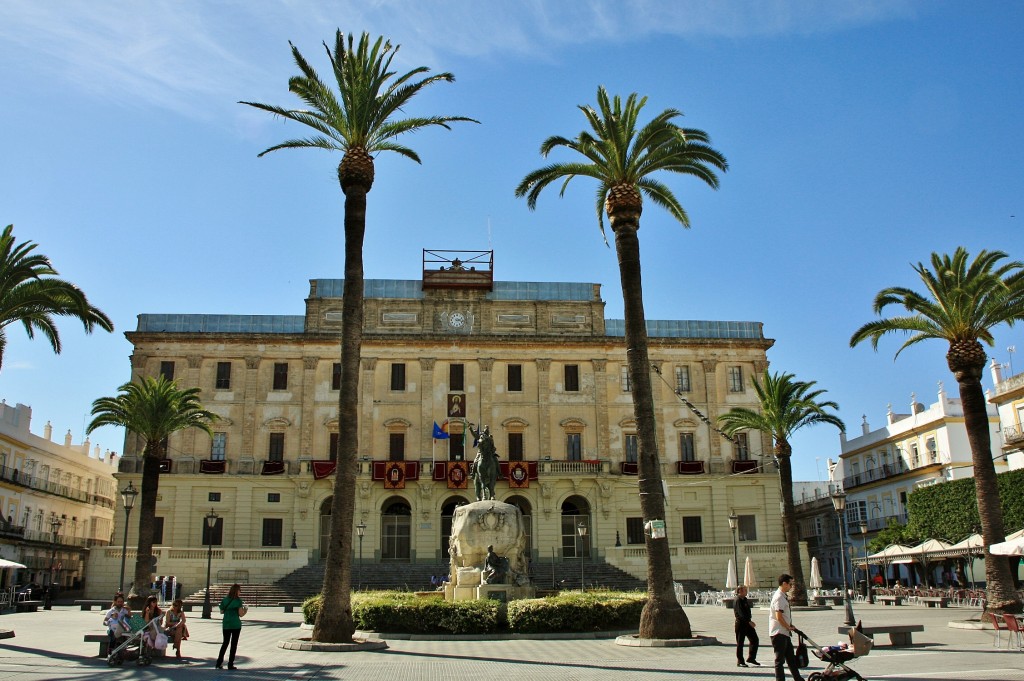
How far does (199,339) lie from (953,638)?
43681 millimetres

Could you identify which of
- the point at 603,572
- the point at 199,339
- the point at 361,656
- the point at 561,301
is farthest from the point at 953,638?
the point at 199,339

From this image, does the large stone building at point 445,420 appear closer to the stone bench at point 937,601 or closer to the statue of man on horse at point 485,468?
the stone bench at point 937,601

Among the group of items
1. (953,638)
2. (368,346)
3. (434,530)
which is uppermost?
(368,346)

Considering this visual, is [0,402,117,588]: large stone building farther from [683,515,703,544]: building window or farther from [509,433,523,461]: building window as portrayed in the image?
[683,515,703,544]: building window

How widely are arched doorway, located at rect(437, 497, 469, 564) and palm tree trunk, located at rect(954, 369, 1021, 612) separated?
29802 millimetres

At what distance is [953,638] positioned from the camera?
67.8ft

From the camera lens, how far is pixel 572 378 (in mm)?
54062

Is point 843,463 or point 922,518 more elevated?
point 843,463

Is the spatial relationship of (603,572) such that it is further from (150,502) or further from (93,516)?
(93,516)

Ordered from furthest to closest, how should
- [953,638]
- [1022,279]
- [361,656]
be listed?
1. [1022,279]
2. [953,638]
3. [361,656]

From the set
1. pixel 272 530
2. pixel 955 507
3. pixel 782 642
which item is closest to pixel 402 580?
pixel 272 530

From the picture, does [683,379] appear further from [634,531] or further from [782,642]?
[782,642]

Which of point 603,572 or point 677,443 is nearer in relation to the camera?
point 603,572

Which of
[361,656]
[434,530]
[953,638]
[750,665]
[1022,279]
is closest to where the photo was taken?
[750,665]
